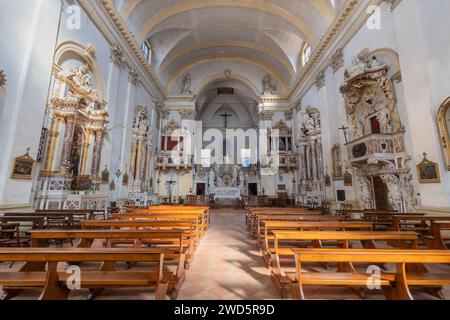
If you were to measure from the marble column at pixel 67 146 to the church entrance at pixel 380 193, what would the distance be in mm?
10694

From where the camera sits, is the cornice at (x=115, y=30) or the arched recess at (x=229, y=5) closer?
the cornice at (x=115, y=30)

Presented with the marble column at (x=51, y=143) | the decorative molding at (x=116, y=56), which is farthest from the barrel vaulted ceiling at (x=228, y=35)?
the marble column at (x=51, y=143)

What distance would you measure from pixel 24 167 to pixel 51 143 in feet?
4.65

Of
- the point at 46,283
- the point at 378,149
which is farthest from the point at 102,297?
the point at 378,149

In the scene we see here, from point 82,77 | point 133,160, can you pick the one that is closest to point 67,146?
point 82,77

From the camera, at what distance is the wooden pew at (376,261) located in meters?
1.75

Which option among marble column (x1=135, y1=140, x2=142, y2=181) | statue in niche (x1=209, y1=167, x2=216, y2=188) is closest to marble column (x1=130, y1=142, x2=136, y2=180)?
marble column (x1=135, y1=140, x2=142, y2=181)

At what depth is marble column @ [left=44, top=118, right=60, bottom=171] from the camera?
240 inches

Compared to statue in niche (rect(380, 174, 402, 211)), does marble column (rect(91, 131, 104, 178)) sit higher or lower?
higher

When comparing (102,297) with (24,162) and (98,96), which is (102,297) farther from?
(98,96)

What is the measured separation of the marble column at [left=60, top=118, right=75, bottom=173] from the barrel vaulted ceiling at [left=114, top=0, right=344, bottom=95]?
21.2 ft

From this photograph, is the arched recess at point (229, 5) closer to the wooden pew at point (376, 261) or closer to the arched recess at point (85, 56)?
the arched recess at point (85, 56)

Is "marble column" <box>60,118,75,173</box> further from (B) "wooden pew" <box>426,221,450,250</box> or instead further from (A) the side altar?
(A) the side altar
